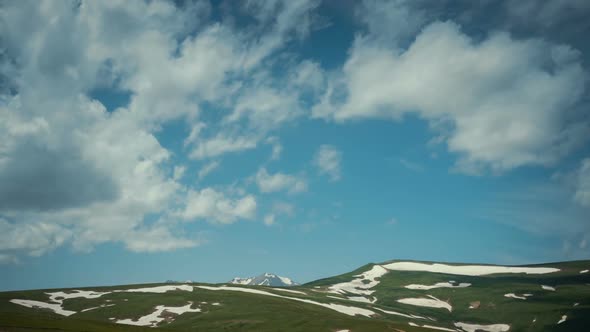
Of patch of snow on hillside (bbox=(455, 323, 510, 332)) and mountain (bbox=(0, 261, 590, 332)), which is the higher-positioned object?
mountain (bbox=(0, 261, 590, 332))

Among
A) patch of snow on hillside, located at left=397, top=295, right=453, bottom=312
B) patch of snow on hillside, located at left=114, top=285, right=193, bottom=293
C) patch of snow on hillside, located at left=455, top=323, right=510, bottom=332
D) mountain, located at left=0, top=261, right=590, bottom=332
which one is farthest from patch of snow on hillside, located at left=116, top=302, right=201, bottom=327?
patch of snow on hillside, located at left=397, top=295, right=453, bottom=312

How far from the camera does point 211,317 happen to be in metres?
119

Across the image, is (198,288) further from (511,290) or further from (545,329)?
(511,290)

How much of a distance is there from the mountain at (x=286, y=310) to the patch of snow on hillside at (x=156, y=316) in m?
0.27

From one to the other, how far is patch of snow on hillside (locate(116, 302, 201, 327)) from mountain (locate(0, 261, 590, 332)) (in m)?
0.27

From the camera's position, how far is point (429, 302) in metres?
188

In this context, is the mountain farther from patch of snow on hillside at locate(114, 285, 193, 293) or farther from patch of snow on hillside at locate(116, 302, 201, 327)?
patch of snow on hillside at locate(114, 285, 193, 293)

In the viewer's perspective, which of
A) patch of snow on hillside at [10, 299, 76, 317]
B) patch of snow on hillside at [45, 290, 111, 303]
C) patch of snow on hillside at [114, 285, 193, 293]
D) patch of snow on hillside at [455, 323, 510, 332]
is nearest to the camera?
patch of snow on hillside at [10, 299, 76, 317]

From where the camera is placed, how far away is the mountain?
343 feet

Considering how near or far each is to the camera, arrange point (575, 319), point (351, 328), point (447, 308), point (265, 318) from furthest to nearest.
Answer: point (447, 308) → point (575, 319) → point (265, 318) → point (351, 328)

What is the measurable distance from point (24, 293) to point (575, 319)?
183 metres

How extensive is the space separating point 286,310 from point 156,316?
38.0 m

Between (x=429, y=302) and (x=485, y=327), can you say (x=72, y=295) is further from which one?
(x=485, y=327)

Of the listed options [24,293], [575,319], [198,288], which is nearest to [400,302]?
[575,319]
